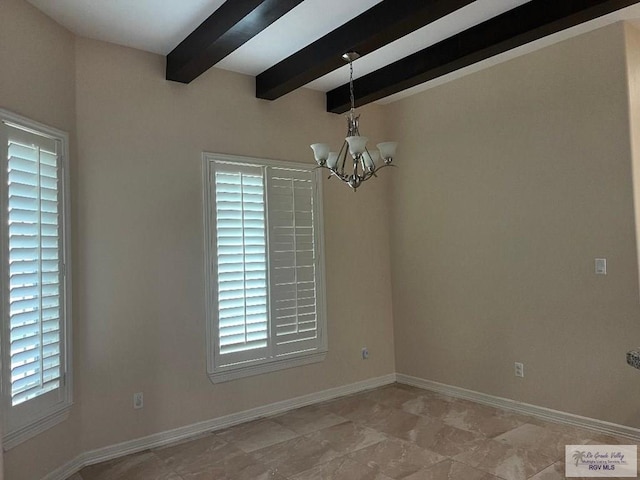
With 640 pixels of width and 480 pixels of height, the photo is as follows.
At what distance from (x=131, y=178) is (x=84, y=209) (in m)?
0.41

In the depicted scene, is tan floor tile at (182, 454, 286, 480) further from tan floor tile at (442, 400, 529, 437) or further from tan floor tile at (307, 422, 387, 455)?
tan floor tile at (442, 400, 529, 437)

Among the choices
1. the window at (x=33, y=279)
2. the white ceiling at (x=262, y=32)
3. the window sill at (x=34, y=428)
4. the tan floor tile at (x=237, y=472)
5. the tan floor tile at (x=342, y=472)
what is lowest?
the tan floor tile at (x=342, y=472)

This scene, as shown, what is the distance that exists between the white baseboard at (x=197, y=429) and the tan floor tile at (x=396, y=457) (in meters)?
1.12

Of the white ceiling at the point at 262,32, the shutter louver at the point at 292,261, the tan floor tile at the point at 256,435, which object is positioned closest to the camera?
the white ceiling at the point at 262,32

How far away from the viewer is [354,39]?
3.30 m

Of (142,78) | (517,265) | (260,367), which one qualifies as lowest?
(260,367)

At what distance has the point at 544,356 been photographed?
3.95 metres

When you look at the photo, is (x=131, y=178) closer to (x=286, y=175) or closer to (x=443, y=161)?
(x=286, y=175)

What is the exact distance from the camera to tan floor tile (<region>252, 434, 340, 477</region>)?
127 inches

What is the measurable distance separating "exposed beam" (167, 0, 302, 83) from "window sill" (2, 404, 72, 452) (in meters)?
2.53

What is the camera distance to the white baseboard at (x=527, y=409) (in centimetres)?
352

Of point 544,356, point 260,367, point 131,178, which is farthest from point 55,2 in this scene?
point 544,356

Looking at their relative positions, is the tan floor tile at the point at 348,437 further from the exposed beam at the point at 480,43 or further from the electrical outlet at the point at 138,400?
the exposed beam at the point at 480,43

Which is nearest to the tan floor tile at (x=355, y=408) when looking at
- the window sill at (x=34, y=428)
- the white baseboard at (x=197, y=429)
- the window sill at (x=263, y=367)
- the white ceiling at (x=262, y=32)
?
the white baseboard at (x=197, y=429)
